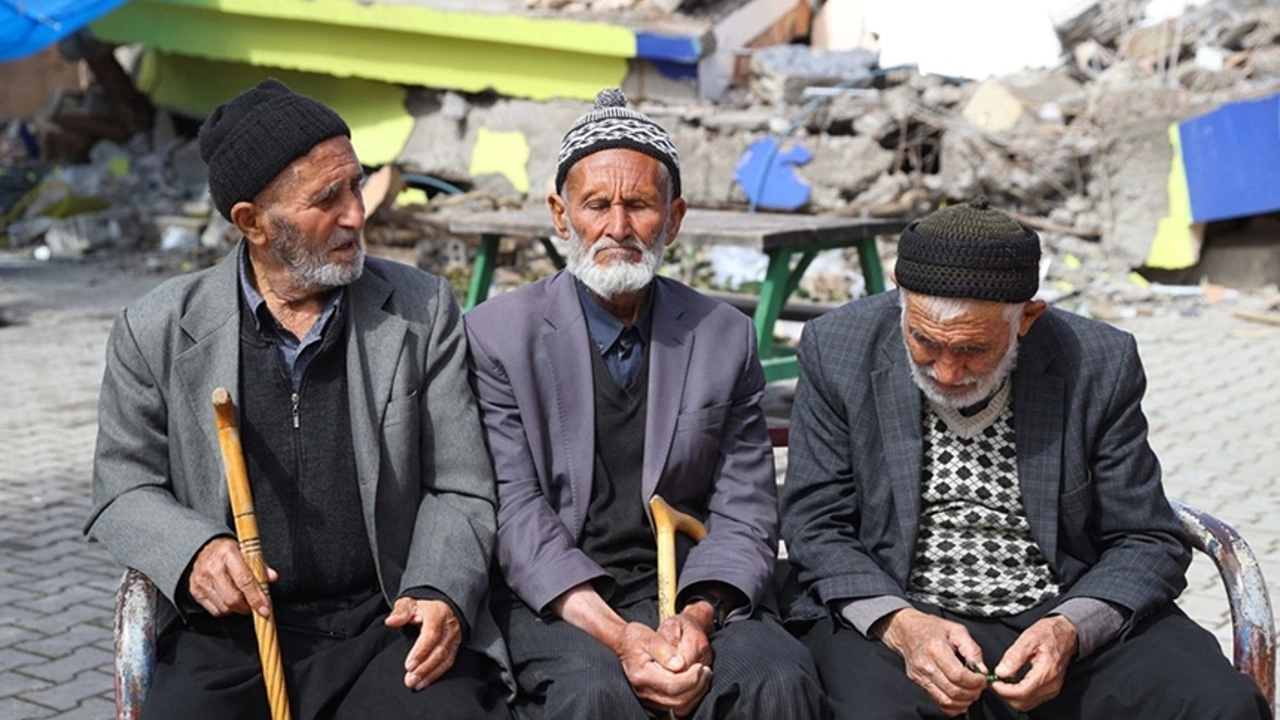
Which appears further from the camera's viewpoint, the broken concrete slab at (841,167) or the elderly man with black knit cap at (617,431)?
the broken concrete slab at (841,167)

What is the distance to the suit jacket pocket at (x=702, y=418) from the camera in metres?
3.04

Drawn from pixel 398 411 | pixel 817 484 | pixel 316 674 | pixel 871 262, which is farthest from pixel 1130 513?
pixel 871 262

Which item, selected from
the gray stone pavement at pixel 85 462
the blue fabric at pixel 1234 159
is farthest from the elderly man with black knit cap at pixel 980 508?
the blue fabric at pixel 1234 159

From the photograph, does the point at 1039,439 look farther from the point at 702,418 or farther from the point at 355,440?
the point at 355,440

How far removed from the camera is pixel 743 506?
3.08 metres

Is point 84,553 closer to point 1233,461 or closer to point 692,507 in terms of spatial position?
point 692,507

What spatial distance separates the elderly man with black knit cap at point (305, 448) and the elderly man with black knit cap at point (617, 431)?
113mm

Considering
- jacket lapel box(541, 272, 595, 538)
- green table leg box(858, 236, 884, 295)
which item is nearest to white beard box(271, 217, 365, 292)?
jacket lapel box(541, 272, 595, 538)

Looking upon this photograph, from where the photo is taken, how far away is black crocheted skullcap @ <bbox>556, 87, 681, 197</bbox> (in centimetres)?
304

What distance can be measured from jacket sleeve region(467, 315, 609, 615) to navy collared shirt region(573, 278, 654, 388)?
22 cm

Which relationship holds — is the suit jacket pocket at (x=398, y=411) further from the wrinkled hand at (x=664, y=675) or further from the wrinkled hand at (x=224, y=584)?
the wrinkled hand at (x=664, y=675)

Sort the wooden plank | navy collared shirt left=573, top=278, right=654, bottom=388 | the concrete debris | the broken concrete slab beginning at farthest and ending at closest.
Result: the concrete debris < the broken concrete slab < the wooden plank < navy collared shirt left=573, top=278, right=654, bottom=388

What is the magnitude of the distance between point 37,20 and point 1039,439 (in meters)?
10.2

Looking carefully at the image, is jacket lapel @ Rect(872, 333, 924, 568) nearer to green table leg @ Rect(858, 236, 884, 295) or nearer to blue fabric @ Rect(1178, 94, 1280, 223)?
green table leg @ Rect(858, 236, 884, 295)
